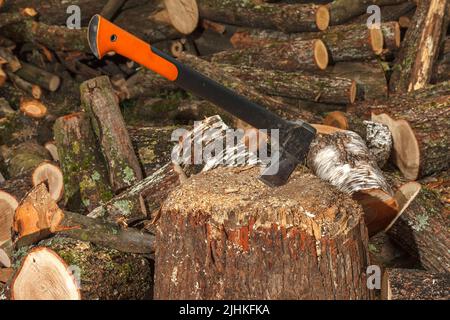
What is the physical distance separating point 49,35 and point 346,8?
3939 mm

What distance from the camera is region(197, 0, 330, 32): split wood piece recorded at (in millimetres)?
7969

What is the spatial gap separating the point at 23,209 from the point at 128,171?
44.6 inches

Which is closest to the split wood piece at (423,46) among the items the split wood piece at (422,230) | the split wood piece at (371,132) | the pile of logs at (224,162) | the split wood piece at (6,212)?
the pile of logs at (224,162)

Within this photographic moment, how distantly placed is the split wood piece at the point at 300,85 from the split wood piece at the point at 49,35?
7.30ft

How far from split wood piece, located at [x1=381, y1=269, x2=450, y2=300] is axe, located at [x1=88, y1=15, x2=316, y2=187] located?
96 centimetres

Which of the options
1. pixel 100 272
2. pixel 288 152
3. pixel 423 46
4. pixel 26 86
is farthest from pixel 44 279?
pixel 423 46

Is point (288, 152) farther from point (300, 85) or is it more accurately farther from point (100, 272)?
point (300, 85)

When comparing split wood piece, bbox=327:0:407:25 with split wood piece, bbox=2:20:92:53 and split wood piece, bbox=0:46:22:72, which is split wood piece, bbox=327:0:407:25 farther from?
split wood piece, bbox=0:46:22:72

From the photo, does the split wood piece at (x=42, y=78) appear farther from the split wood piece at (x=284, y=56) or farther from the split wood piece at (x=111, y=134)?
the split wood piece at (x=111, y=134)

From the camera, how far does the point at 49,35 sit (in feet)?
28.3

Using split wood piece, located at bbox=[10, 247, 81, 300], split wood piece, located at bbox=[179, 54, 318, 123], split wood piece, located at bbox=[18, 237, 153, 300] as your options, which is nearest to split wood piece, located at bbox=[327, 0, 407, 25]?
split wood piece, located at bbox=[179, 54, 318, 123]

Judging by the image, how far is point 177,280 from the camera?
390cm
